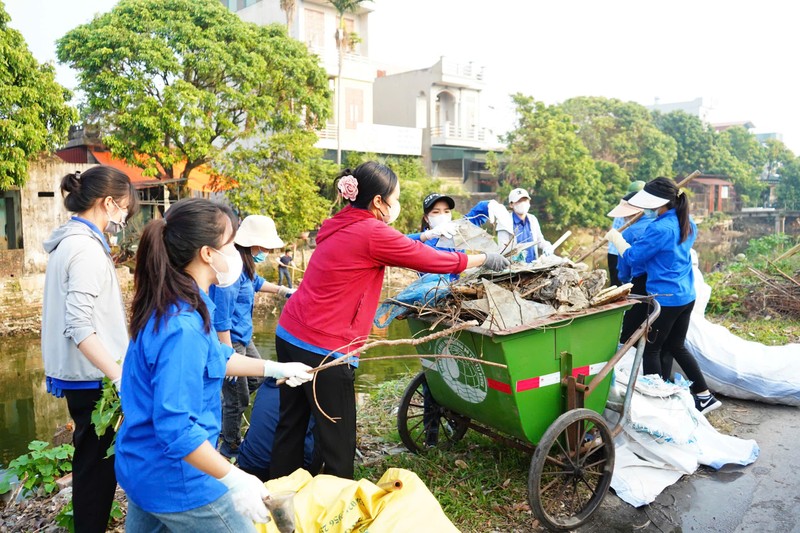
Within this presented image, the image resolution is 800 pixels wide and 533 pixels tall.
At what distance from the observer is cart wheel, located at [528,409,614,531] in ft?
10.1

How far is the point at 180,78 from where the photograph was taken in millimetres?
16141

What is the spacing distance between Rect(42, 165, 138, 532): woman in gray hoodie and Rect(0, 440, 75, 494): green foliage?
1.18 meters

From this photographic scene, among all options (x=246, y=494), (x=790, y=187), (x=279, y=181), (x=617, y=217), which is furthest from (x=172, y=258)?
(x=790, y=187)

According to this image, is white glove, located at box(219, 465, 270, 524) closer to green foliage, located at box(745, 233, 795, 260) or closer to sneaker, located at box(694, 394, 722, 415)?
sneaker, located at box(694, 394, 722, 415)

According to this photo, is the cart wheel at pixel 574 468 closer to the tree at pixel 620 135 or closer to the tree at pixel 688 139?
the tree at pixel 620 135

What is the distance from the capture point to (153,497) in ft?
5.90

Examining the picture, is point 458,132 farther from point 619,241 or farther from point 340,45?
point 619,241

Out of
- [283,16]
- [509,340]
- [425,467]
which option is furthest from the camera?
[283,16]

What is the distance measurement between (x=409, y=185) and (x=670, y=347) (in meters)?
18.3

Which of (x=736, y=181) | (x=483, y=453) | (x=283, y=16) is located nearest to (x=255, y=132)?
(x=283, y=16)

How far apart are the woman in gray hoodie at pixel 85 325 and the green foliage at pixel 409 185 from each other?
16.9 metres

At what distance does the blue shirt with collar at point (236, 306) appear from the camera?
388 cm

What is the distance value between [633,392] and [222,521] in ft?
9.21

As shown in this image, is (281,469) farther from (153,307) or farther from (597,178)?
(597,178)
